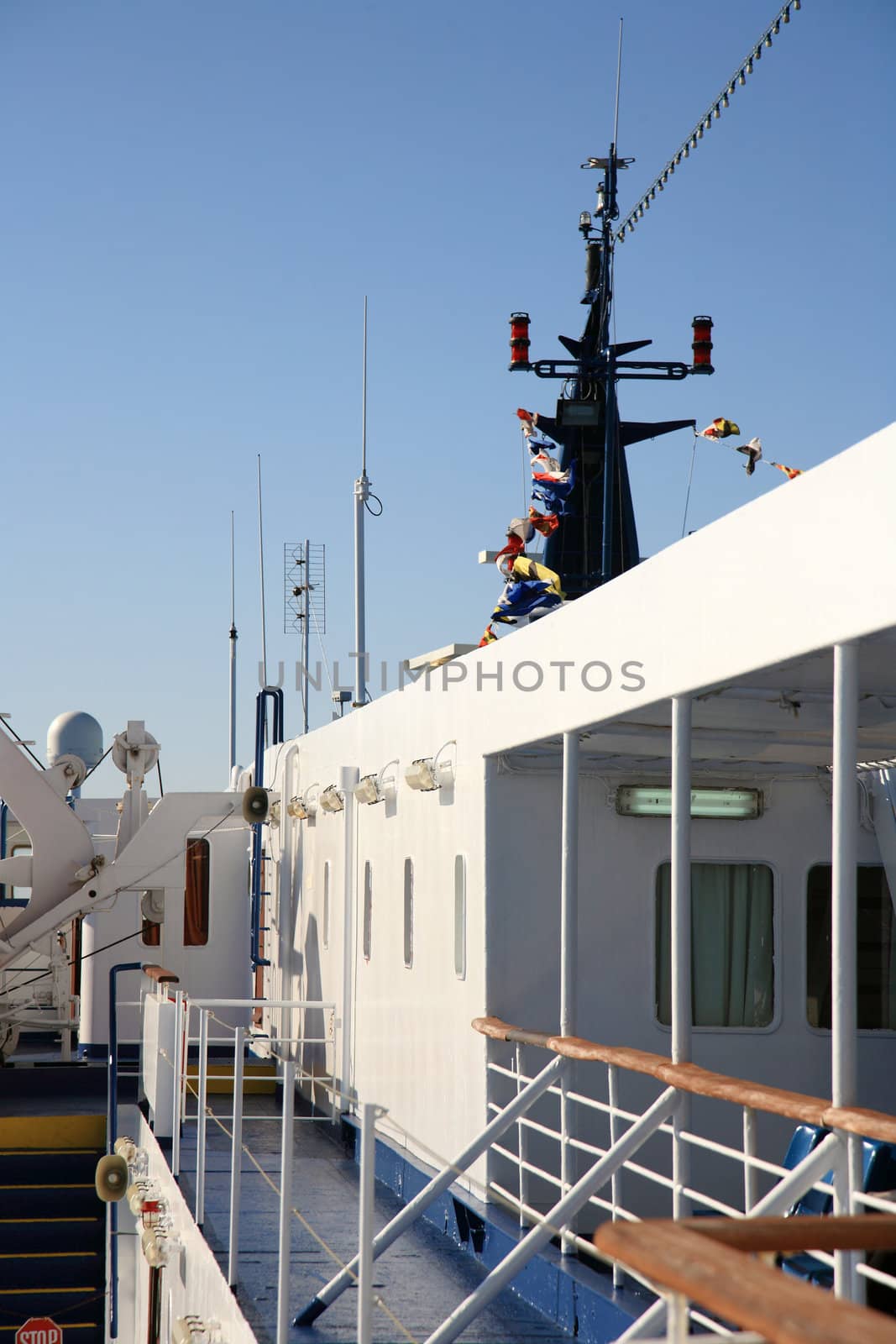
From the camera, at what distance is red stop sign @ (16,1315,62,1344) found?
10297mm

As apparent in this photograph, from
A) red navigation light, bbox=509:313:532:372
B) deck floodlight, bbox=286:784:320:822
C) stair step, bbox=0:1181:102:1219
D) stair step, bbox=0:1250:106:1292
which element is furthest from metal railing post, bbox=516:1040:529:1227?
red navigation light, bbox=509:313:532:372

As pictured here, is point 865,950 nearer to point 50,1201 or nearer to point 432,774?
point 432,774

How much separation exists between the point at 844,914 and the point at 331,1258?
4263mm

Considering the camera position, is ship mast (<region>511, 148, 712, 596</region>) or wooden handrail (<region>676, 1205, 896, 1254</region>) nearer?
wooden handrail (<region>676, 1205, 896, 1254</region>)

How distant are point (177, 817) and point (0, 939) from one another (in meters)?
2.10

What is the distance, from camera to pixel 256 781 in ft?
53.6

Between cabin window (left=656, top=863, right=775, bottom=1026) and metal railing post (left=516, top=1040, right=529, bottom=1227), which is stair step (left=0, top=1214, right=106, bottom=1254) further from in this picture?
cabin window (left=656, top=863, right=775, bottom=1026)

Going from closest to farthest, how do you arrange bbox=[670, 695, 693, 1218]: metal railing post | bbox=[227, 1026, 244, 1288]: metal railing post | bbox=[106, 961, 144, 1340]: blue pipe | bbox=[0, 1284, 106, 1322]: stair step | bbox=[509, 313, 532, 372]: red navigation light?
1. bbox=[670, 695, 693, 1218]: metal railing post
2. bbox=[227, 1026, 244, 1288]: metal railing post
3. bbox=[106, 961, 144, 1340]: blue pipe
4. bbox=[0, 1284, 106, 1322]: stair step
5. bbox=[509, 313, 532, 372]: red navigation light

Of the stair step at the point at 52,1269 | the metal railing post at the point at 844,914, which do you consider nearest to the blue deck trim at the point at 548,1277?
the metal railing post at the point at 844,914

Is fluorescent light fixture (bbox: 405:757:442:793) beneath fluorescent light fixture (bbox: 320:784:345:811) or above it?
above

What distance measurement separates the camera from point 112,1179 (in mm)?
10398

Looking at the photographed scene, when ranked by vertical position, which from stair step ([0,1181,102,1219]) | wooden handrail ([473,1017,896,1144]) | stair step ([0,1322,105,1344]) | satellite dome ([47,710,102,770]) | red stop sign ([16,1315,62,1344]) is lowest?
stair step ([0,1322,105,1344])

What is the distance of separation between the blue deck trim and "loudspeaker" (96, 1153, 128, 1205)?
2664 millimetres

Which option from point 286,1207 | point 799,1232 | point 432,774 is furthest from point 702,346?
point 799,1232
